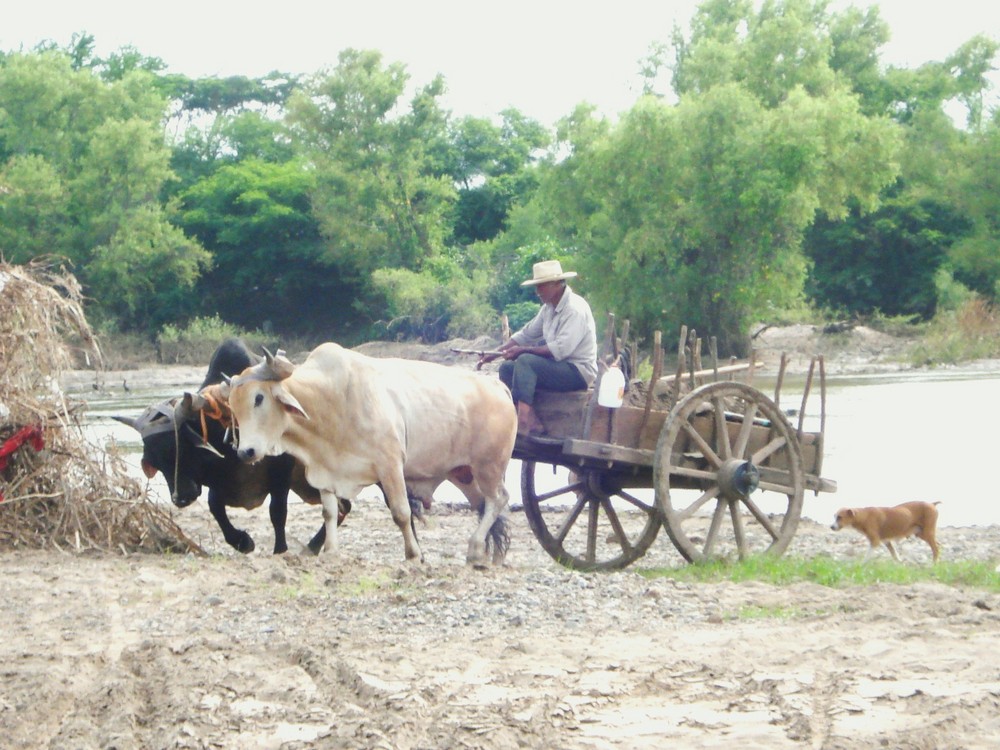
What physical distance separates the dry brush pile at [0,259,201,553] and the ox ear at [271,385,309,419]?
62.4 inches

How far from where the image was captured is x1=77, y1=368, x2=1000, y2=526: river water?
Answer: 15969mm

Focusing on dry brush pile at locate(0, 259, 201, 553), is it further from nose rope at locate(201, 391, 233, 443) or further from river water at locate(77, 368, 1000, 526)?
nose rope at locate(201, 391, 233, 443)

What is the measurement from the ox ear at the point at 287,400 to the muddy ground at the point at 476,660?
3.44ft

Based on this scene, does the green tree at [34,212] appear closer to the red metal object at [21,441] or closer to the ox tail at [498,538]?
the red metal object at [21,441]

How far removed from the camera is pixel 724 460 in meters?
9.88

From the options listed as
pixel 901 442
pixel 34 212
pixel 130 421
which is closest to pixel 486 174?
pixel 34 212

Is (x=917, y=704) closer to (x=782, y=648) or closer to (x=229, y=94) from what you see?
(x=782, y=648)

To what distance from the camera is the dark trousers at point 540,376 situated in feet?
31.9

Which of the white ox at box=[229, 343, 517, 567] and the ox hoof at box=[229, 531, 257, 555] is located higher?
the white ox at box=[229, 343, 517, 567]

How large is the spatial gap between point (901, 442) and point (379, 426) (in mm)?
14380

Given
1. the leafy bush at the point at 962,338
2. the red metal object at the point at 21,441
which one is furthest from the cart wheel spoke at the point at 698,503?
the leafy bush at the point at 962,338

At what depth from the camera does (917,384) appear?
34.9m

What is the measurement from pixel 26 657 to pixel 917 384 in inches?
1224

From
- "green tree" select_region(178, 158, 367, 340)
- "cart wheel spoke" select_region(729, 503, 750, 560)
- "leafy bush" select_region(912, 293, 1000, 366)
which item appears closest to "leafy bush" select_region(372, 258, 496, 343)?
"green tree" select_region(178, 158, 367, 340)
